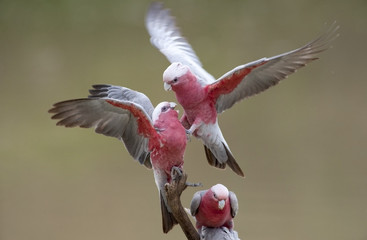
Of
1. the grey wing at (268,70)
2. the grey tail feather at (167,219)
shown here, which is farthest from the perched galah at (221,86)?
the grey tail feather at (167,219)

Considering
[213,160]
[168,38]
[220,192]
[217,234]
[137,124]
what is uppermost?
[168,38]

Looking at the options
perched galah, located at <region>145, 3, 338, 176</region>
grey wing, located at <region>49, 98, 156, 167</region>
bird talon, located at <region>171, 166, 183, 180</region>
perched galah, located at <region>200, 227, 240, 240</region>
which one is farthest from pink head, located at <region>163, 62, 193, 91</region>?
perched galah, located at <region>200, 227, 240, 240</region>

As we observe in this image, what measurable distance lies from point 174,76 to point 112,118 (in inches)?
7.9

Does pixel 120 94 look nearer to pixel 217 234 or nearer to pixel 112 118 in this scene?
pixel 112 118

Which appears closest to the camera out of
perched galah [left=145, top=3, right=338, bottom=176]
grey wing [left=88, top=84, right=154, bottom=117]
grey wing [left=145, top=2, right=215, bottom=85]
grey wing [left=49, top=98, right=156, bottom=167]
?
grey wing [left=49, top=98, right=156, bottom=167]

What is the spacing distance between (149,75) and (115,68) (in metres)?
0.21

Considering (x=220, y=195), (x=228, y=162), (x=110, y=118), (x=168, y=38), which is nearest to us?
(x=110, y=118)

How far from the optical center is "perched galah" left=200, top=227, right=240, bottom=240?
5.91ft

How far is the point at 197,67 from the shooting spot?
2043 millimetres

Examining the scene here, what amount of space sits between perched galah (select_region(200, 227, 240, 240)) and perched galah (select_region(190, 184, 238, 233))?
13mm

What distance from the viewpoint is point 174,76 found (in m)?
1.60

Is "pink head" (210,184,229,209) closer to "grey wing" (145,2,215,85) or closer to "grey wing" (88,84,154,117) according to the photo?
"grey wing" (88,84,154,117)

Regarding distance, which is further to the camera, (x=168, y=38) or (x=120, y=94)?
(x=168, y=38)

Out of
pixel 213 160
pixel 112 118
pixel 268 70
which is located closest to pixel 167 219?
pixel 213 160
